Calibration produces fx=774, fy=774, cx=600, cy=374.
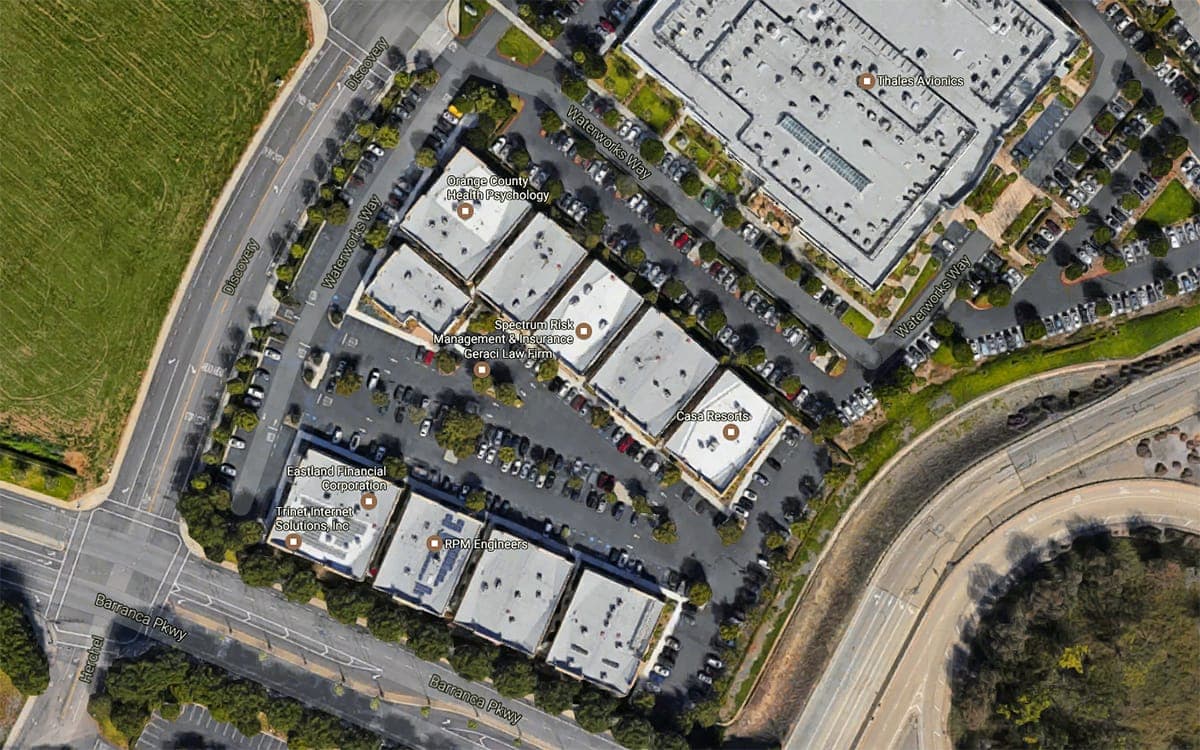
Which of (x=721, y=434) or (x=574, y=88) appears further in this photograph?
(x=721, y=434)

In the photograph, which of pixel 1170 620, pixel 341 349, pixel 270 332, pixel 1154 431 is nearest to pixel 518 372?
pixel 341 349

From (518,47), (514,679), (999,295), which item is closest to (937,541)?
(999,295)

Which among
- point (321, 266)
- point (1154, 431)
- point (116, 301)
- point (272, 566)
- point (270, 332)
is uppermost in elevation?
point (1154, 431)

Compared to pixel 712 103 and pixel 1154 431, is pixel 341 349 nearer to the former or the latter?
pixel 712 103

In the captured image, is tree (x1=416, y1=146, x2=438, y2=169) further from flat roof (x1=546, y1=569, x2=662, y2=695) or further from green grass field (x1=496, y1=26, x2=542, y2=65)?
flat roof (x1=546, y1=569, x2=662, y2=695)

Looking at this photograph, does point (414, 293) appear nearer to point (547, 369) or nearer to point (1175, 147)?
point (547, 369)

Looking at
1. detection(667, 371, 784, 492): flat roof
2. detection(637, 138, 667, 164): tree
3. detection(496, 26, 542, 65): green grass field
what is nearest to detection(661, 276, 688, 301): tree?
detection(667, 371, 784, 492): flat roof

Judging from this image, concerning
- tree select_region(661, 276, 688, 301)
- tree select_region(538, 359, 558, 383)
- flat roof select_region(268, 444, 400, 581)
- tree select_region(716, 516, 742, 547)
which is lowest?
flat roof select_region(268, 444, 400, 581)
